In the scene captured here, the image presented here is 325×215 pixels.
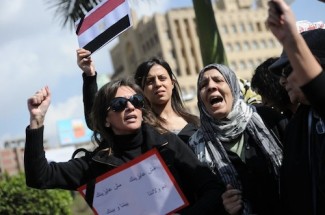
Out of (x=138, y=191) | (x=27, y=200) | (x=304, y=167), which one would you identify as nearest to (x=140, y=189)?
(x=138, y=191)

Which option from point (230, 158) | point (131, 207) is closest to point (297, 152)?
point (230, 158)

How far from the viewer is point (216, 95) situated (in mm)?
2812

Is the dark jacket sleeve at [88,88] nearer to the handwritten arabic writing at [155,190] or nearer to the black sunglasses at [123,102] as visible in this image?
the black sunglasses at [123,102]

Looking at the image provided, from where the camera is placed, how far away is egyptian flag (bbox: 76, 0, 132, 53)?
3.31 metres

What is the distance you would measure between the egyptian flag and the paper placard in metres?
0.98

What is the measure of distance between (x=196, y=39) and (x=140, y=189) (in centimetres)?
8281

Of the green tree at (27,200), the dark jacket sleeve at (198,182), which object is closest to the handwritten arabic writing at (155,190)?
the dark jacket sleeve at (198,182)

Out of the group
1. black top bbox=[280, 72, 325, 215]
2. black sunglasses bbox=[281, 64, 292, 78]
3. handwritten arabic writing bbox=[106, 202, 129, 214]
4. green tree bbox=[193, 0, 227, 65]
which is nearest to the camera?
black top bbox=[280, 72, 325, 215]

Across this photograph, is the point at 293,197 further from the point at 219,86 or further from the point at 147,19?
the point at 147,19

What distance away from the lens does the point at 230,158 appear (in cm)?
273

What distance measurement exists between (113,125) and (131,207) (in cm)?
42

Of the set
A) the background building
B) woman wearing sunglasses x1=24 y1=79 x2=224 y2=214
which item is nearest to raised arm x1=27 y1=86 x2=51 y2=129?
woman wearing sunglasses x1=24 y1=79 x2=224 y2=214

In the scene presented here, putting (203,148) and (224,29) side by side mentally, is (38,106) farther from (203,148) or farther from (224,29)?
(224,29)

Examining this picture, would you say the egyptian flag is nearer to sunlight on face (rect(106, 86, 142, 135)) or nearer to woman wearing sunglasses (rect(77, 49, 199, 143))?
woman wearing sunglasses (rect(77, 49, 199, 143))
